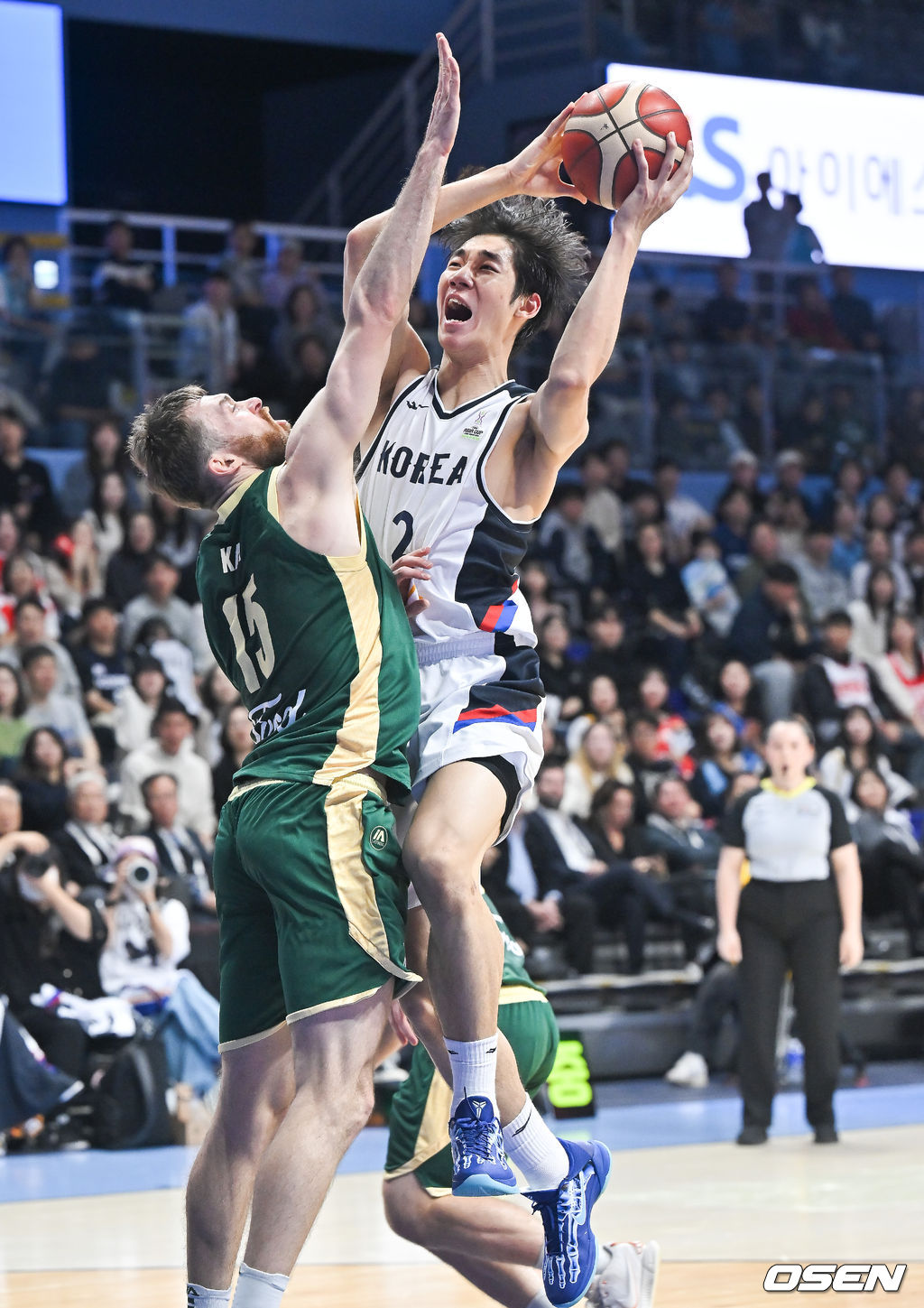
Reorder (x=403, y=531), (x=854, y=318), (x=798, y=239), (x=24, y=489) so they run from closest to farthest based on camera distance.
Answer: (x=403, y=531)
(x=24, y=489)
(x=854, y=318)
(x=798, y=239)

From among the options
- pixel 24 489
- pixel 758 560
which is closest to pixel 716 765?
pixel 758 560

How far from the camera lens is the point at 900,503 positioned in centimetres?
1681

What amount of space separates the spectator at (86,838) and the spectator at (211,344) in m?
4.69

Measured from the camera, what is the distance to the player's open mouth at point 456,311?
185 inches

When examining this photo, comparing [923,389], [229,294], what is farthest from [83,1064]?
[923,389]

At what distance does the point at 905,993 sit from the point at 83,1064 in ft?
16.9

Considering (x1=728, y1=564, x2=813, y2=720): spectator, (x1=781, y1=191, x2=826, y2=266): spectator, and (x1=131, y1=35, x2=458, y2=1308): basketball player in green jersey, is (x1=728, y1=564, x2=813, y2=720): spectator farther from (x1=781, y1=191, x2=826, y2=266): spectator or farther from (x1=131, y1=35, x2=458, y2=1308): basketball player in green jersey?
(x1=131, y1=35, x2=458, y2=1308): basketball player in green jersey

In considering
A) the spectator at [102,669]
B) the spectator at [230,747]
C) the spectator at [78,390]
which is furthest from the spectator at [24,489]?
the spectator at [230,747]

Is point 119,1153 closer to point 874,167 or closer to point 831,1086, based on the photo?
point 831,1086

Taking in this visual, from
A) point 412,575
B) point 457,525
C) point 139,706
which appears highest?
point 457,525

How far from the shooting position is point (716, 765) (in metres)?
13.0

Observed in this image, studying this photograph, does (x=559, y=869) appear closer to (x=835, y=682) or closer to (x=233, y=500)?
(x=835, y=682)

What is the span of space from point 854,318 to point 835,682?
5042 mm

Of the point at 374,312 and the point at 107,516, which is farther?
the point at 107,516
